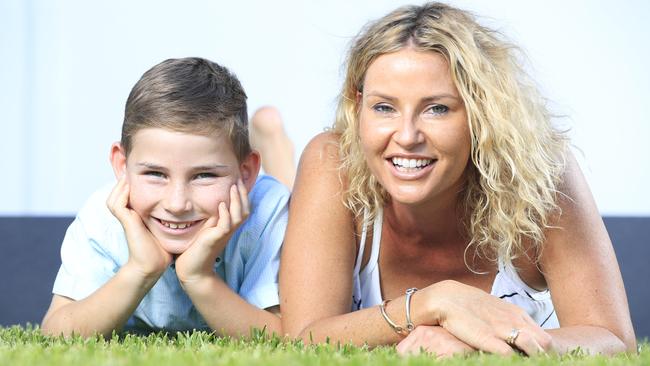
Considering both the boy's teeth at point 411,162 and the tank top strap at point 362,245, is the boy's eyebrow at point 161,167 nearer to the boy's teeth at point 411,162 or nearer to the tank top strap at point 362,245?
the tank top strap at point 362,245

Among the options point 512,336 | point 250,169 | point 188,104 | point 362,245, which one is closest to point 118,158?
point 188,104

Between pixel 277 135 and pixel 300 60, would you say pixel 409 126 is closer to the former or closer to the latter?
pixel 277 135

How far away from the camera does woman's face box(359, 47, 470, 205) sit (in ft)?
12.0

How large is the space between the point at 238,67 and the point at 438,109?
→ 442 centimetres

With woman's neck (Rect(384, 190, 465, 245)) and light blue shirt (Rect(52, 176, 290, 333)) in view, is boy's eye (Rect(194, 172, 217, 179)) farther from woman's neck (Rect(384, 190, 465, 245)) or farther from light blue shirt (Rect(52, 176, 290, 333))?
woman's neck (Rect(384, 190, 465, 245))

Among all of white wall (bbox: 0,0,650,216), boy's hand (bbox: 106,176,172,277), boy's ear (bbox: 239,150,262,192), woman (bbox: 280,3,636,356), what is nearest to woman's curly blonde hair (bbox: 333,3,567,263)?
woman (bbox: 280,3,636,356)

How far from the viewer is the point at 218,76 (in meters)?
4.28

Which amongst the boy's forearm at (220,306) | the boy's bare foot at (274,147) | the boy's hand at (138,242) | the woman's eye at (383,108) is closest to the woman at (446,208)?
the woman's eye at (383,108)

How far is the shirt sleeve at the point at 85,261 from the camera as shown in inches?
166

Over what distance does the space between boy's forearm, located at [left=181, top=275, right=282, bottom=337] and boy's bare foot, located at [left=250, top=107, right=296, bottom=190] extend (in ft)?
6.59

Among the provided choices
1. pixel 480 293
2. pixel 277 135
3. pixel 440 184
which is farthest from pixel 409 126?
pixel 277 135

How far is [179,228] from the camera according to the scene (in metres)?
4.01

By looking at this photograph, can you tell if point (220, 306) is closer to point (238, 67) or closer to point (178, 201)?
point (178, 201)

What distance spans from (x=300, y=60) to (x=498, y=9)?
1.35 metres
